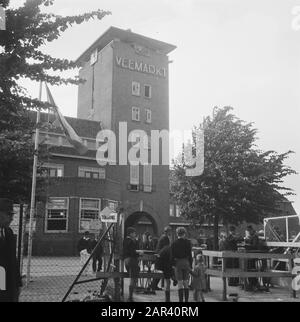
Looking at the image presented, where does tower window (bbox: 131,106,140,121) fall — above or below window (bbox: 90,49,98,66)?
below

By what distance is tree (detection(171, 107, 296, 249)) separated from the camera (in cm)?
2575

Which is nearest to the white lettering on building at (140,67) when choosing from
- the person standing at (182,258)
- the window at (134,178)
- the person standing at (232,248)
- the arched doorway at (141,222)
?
the window at (134,178)

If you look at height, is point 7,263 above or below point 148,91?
below

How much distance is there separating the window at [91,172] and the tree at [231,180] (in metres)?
11.6

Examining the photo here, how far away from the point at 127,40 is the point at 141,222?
17.0m

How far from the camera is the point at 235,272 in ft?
37.3

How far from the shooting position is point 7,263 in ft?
18.3

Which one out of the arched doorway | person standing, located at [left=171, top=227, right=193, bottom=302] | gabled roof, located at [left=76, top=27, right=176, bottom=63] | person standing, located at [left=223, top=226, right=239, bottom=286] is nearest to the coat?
person standing, located at [left=171, top=227, right=193, bottom=302]

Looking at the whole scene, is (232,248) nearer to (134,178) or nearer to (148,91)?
(134,178)

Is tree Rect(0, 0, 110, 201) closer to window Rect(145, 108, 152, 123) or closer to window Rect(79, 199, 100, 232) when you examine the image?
window Rect(79, 199, 100, 232)

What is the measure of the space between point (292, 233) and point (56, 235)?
58.7 feet

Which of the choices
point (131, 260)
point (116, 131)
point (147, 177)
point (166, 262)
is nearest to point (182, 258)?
point (166, 262)
